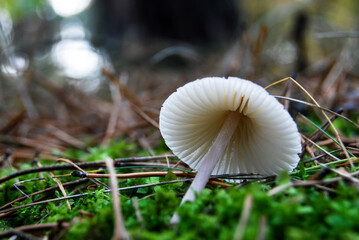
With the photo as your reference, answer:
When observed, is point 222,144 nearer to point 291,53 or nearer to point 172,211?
point 172,211

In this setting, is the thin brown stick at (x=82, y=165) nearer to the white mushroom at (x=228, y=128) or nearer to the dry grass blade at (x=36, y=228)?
the white mushroom at (x=228, y=128)

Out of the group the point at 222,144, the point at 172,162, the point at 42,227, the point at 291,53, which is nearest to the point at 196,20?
the point at 291,53

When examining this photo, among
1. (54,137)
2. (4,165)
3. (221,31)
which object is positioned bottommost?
(4,165)

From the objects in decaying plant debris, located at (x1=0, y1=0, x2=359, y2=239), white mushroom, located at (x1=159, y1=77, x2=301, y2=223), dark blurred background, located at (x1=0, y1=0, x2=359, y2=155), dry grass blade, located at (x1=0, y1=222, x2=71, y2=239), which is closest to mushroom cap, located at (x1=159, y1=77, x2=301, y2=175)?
white mushroom, located at (x1=159, y1=77, x2=301, y2=223)

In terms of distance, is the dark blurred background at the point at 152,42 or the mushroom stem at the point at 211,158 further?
the dark blurred background at the point at 152,42

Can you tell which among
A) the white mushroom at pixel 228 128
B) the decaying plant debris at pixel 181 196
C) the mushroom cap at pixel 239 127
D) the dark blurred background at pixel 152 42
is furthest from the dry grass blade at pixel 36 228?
the dark blurred background at pixel 152 42

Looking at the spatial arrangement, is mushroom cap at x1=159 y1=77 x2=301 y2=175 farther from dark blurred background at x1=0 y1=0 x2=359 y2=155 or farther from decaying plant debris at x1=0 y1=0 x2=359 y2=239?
dark blurred background at x1=0 y1=0 x2=359 y2=155
